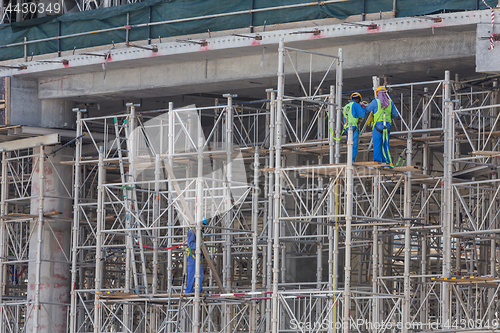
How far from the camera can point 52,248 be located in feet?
113

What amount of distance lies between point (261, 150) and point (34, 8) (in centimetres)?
1221

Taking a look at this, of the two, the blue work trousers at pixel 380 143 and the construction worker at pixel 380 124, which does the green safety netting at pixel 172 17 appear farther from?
the blue work trousers at pixel 380 143

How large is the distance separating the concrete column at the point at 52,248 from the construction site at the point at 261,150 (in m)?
0.07

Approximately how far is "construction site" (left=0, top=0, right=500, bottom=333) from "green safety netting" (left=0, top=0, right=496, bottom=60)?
52mm

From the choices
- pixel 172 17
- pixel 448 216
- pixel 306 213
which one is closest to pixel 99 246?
pixel 306 213

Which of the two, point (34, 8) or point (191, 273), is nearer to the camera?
point (191, 273)

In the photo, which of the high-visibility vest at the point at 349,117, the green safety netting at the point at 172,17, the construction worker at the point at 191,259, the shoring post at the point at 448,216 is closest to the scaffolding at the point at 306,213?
the shoring post at the point at 448,216

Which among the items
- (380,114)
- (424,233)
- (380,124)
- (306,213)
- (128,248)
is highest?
(380,114)

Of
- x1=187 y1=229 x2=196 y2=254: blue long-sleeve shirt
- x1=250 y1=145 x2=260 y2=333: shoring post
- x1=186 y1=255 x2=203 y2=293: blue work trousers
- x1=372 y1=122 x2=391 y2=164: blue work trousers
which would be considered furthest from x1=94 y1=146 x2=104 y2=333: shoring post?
x1=372 y1=122 x2=391 y2=164: blue work trousers

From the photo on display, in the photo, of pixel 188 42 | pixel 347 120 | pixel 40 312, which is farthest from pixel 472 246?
pixel 40 312

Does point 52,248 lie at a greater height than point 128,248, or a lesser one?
lesser

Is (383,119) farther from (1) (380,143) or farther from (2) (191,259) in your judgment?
(2) (191,259)

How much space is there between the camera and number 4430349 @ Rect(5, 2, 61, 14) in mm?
36562

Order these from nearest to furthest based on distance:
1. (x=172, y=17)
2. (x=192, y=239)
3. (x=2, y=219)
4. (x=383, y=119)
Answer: (x=383, y=119) → (x=192, y=239) → (x=172, y=17) → (x=2, y=219)
